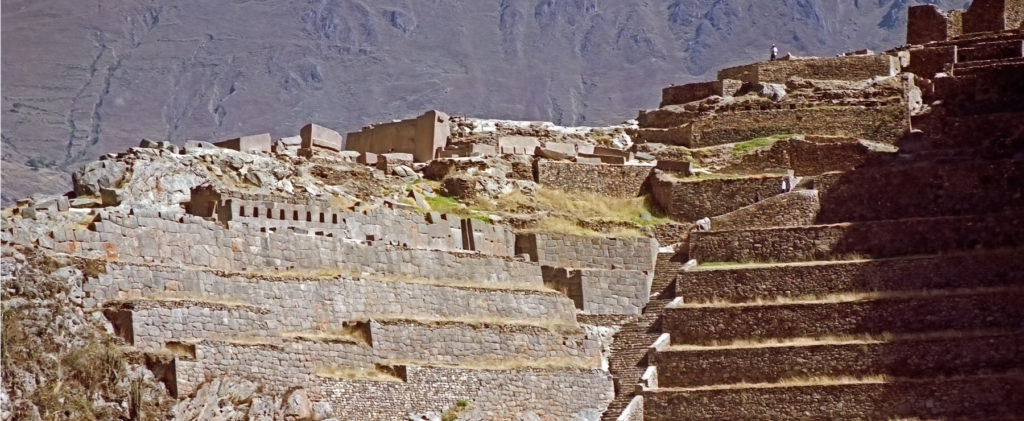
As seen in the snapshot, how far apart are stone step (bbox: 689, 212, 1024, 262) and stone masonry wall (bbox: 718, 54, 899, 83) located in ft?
43.7

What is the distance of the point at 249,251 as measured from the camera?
58.9 metres

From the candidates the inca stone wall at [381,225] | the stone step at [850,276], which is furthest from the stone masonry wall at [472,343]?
the stone step at [850,276]

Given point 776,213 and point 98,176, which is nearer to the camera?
point 98,176

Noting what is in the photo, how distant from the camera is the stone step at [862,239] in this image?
6481 centimetres

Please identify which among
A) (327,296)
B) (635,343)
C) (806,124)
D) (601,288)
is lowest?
(635,343)

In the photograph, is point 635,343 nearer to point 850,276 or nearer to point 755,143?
point 850,276

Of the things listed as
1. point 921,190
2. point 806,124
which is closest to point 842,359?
point 921,190

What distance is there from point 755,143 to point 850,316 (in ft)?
43.6

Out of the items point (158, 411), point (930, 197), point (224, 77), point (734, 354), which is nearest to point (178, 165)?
point (158, 411)

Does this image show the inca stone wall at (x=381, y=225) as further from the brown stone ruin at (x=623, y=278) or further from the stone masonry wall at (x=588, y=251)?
the stone masonry wall at (x=588, y=251)

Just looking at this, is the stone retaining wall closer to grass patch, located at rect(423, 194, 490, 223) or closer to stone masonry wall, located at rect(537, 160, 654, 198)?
grass patch, located at rect(423, 194, 490, 223)

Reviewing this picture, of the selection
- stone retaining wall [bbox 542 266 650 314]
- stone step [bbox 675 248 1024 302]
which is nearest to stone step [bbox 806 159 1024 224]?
stone step [bbox 675 248 1024 302]

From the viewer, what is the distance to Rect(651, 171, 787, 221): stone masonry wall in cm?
7169

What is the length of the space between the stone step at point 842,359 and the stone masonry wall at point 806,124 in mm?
13697
